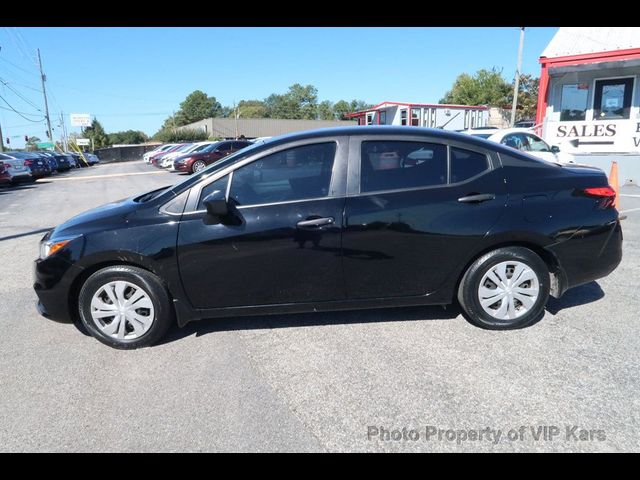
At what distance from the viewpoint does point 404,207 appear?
342 centimetres

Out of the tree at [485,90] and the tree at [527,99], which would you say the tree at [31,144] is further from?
the tree at [527,99]

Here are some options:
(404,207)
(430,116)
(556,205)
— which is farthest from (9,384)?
(430,116)

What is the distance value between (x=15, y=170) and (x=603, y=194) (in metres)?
21.6

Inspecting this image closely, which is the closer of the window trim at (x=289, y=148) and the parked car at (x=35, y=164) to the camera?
the window trim at (x=289, y=148)

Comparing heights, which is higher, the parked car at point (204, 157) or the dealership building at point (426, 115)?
the dealership building at point (426, 115)

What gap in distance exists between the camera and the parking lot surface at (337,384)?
2451 mm

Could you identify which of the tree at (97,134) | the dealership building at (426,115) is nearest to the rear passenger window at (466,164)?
the dealership building at (426,115)

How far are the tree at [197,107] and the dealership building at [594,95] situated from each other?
107752 millimetres

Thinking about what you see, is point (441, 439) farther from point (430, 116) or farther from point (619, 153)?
point (430, 116)

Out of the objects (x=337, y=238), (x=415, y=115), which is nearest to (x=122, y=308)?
(x=337, y=238)

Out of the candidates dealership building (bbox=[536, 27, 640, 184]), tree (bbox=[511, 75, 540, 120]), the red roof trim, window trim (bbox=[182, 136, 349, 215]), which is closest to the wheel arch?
window trim (bbox=[182, 136, 349, 215])
